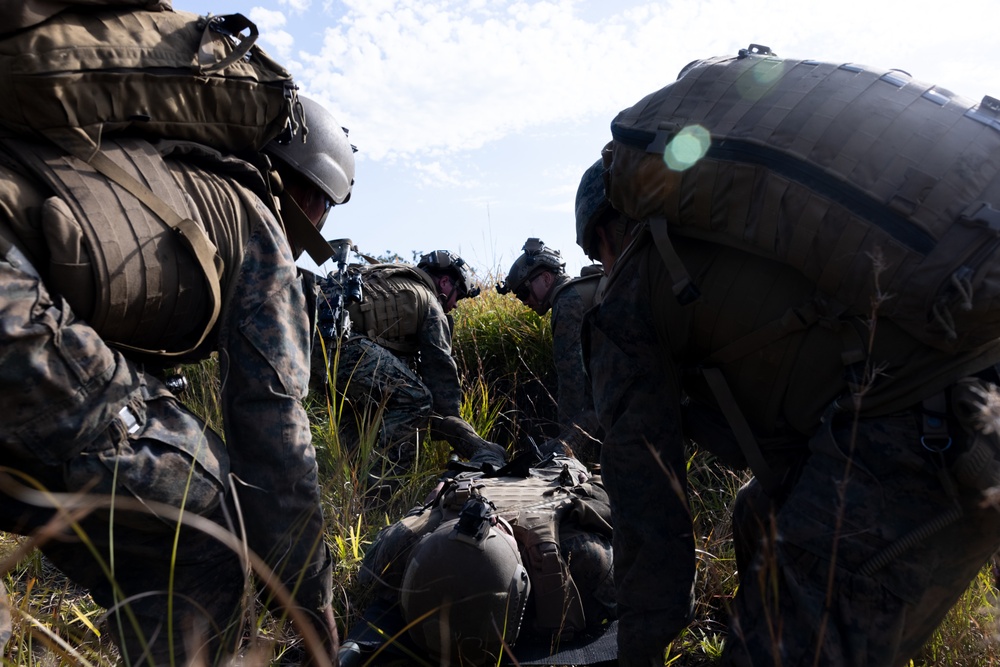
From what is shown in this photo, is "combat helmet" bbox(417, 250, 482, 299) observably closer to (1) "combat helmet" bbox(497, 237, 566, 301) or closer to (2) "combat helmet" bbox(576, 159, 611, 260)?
(1) "combat helmet" bbox(497, 237, 566, 301)

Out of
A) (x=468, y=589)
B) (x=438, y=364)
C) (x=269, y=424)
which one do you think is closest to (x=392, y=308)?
(x=438, y=364)

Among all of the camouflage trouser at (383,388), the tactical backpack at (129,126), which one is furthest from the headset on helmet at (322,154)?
the camouflage trouser at (383,388)

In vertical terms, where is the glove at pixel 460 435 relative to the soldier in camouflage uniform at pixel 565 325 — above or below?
below

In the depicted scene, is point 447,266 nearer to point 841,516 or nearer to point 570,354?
point 570,354

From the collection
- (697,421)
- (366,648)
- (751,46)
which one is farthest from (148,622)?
(751,46)

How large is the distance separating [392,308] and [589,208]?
326 centimetres

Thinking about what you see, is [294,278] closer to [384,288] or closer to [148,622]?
[148,622]

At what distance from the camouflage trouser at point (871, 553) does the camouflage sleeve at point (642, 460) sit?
445 millimetres

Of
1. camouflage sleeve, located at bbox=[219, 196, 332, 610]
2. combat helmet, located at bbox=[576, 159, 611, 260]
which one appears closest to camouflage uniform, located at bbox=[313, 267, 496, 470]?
combat helmet, located at bbox=[576, 159, 611, 260]

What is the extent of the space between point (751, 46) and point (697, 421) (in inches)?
43.1

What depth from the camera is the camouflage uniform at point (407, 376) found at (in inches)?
209

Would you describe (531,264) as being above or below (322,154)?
below

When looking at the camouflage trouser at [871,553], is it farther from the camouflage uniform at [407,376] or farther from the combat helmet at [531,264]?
the combat helmet at [531,264]

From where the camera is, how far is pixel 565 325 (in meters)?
5.75
